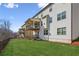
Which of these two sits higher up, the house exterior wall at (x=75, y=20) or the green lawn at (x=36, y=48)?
the house exterior wall at (x=75, y=20)

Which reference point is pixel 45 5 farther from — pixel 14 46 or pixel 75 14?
pixel 14 46

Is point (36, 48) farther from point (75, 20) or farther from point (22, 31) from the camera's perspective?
point (75, 20)

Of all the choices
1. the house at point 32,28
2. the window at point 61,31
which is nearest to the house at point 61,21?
the window at point 61,31

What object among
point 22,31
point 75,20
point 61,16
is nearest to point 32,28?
point 22,31

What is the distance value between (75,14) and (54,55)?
246 cm

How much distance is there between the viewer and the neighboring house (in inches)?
464

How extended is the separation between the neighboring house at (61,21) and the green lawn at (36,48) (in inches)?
27.3

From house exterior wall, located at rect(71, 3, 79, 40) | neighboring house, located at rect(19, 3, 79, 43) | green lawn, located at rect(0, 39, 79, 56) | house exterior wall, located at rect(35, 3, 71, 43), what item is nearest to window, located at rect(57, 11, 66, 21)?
neighboring house, located at rect(19, 3, 79, 43)

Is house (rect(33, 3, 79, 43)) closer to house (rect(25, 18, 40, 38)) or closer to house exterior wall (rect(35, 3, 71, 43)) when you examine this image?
house exterior wall (rect(35, 3, 71, 43))

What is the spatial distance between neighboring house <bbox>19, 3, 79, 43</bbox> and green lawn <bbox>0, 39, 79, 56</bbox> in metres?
0.69

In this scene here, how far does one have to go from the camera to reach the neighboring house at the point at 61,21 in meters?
11.8

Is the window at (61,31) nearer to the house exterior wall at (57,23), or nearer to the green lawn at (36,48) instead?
the house exterior wall at (57,23)

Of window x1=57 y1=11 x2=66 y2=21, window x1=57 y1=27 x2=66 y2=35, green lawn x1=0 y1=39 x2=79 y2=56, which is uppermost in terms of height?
window x1=57 y1=11 x2=66 y2=21

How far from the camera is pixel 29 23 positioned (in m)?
11.3
